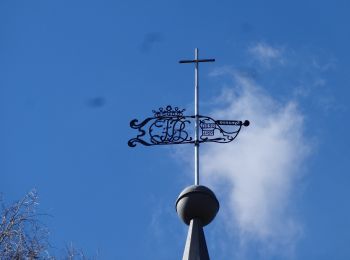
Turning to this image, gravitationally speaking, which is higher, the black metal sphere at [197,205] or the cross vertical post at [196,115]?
the cross vertical post at [196,115]

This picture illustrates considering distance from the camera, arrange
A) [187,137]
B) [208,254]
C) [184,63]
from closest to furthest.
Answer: [208,254], [187,137], [184,63]

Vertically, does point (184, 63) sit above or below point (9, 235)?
above

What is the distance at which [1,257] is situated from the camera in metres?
11.1

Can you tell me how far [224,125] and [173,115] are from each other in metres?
0.87

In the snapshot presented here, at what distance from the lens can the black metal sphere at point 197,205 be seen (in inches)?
466

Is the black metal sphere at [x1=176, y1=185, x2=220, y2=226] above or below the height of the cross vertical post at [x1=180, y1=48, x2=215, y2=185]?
below

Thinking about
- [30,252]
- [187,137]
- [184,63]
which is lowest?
[30,252]

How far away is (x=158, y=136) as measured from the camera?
13.7 metres

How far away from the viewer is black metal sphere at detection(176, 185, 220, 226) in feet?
38.8

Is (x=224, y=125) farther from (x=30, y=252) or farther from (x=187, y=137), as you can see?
(x=30, y=252)

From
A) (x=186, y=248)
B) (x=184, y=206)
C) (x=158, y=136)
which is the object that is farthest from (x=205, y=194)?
(x=158, y=136)

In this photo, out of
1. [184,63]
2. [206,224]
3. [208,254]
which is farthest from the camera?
[184,63]

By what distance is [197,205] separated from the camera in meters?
11.8

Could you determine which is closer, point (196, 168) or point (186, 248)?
point (186, 248)
